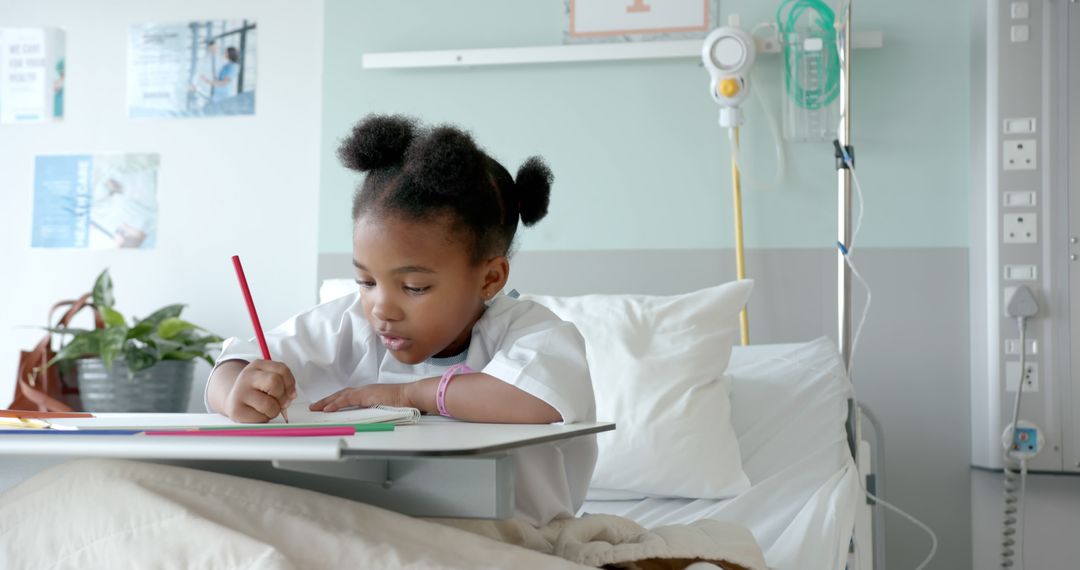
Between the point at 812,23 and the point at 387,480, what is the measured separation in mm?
1670

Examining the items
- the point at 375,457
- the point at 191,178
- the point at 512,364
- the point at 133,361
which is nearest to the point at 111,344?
the point at 133,361

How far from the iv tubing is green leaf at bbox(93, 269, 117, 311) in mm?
1420

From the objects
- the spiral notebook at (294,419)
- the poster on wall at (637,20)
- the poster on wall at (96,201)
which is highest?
the poster on wall at (637,20)

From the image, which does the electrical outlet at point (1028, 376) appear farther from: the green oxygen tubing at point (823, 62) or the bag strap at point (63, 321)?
the bag strap at point (63, 321)

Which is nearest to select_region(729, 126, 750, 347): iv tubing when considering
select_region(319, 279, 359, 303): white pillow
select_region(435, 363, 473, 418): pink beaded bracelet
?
select_region(319, 279, 359, 303): white pillow

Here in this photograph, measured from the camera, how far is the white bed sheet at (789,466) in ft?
4.78

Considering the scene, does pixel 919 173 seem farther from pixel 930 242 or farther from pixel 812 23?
pixel 812 23

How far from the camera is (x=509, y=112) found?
2.41 m

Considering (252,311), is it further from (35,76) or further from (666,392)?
(35,76)

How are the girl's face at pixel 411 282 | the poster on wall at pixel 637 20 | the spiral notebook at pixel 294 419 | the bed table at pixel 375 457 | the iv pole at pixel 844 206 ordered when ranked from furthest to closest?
the poster on wall at pixel 637 20
the iv pole at pixel 844 206
the girl's face at pixel 411 282
the spiral notebook at pixel 294 419
the bed table at pixel 375 457

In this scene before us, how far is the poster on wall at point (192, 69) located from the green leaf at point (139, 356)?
628 millimetres

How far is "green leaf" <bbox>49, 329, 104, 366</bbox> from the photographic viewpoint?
2.35m

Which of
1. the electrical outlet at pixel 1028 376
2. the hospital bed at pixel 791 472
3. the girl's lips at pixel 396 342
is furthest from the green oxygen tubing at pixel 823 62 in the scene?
the girl's lips at pixel 396 342

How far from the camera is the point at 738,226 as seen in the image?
7.23 feet
